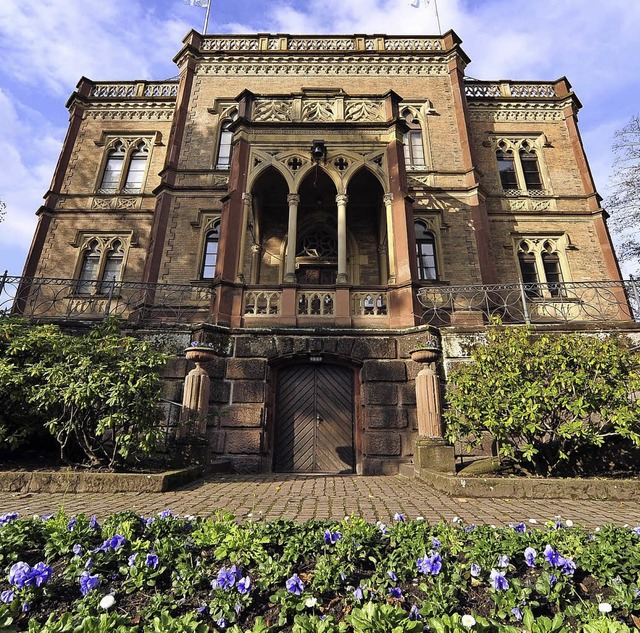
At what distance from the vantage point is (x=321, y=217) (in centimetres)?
1399

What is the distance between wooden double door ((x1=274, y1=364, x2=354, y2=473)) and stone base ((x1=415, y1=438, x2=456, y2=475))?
209 centimetres

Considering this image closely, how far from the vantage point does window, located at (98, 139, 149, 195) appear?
16.1 meters

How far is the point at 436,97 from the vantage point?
16.0 meters

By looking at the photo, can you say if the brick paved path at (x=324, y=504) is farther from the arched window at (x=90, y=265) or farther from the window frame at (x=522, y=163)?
the window frame at (x=522, y=163)

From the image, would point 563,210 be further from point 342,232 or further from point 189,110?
point 189,110

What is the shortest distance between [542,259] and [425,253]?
4.79 meters

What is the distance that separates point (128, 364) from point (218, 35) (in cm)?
1724

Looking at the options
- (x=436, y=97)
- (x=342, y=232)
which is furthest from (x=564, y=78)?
(x=342, y=232)

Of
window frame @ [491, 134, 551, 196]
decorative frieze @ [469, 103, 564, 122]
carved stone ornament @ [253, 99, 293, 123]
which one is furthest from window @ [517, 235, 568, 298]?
carved stone ornament @ [253, 99, 293, 123]

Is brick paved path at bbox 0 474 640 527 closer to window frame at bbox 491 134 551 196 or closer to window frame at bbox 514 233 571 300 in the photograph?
window frame at bbox 514 233 571 300

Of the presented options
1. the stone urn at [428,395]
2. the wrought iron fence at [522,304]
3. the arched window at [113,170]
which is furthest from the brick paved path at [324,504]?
the arched window at [113,170]

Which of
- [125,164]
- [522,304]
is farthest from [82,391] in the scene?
[125,164]

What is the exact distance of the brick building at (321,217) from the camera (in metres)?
8.73

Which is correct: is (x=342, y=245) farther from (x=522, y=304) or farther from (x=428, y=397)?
(x=522, y=304)
